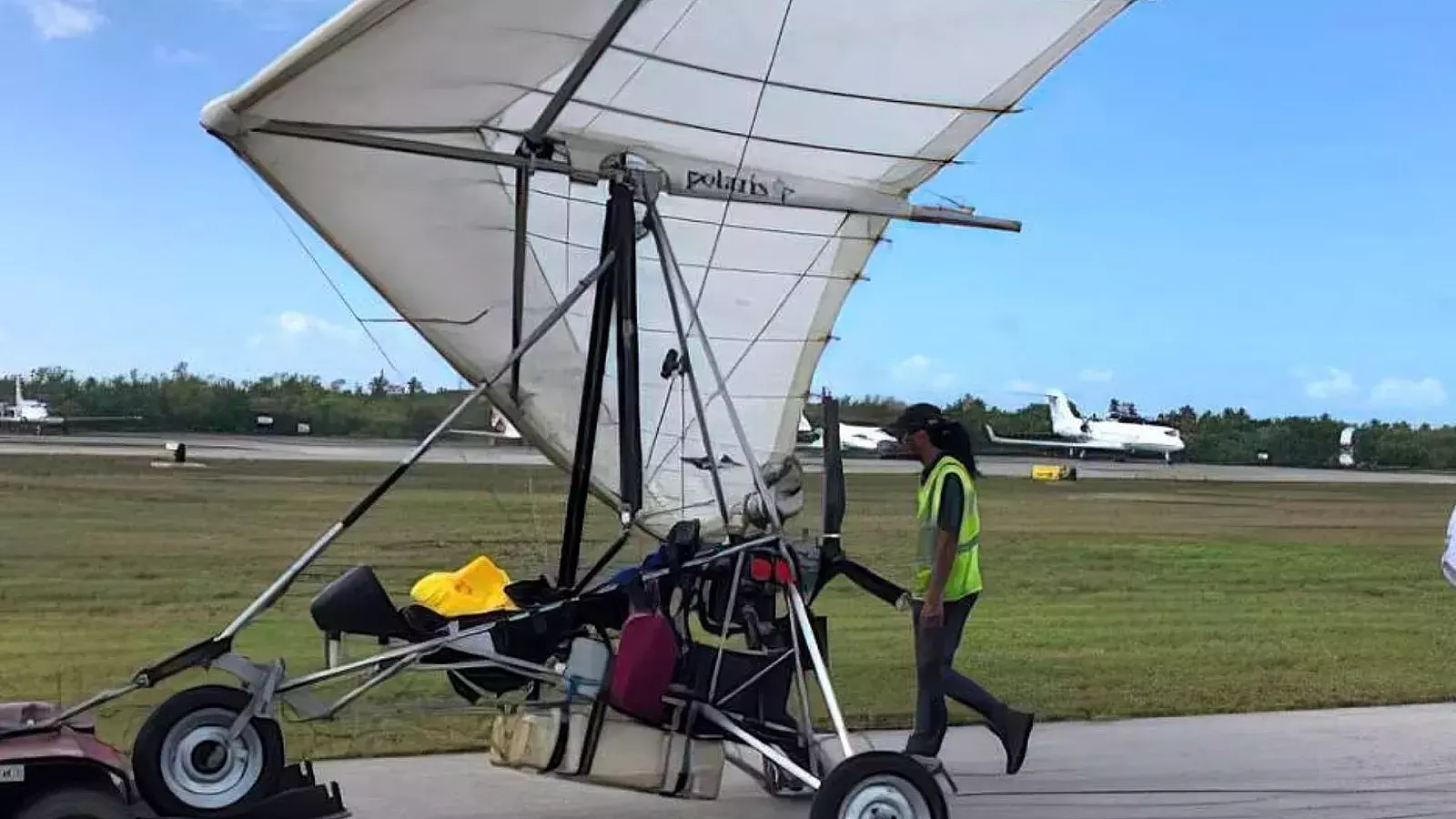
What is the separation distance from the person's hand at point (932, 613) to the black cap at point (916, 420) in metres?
0.83

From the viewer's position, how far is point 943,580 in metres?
6.18

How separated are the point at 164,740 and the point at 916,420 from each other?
3.52 metres

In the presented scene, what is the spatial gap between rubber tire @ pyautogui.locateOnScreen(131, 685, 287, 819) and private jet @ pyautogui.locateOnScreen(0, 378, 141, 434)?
4072 cm

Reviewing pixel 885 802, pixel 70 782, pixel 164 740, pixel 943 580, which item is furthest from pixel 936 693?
pixel 70 782

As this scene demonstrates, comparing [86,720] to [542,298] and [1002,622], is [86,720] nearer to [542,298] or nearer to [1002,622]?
[542,298]

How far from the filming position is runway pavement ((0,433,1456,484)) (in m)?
6.04

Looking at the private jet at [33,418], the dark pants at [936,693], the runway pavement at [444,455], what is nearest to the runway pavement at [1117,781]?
the dark pants at [936,693]

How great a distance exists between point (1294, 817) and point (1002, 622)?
6.37m

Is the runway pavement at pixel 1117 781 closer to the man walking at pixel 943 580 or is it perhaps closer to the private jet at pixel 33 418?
the man walking at pixel 943 580

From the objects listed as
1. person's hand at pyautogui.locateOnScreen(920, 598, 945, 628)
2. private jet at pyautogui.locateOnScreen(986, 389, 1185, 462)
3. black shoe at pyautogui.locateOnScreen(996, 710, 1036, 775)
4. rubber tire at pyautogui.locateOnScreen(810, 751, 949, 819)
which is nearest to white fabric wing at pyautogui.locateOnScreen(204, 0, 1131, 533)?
person's hand at pyautogui.locateOnScreen(920, 598, 945, 628)

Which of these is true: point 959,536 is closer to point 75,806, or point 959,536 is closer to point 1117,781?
point 1117,781

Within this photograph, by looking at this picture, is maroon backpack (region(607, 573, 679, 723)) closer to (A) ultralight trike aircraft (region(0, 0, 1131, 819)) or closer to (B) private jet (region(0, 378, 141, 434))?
(A) ultralight trike aircraft (region(0, 0, 1131, 819))

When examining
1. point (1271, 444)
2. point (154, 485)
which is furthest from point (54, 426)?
point (1271, 444)

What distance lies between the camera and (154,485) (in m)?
23.3
